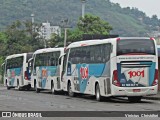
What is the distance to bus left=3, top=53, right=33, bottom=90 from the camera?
158 feet

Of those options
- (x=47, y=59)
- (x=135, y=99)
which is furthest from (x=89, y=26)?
(x=135, y=99)

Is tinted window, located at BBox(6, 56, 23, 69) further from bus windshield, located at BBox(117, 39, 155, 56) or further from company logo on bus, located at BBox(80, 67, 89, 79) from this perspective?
bus windshield, located at BBox(117, 39, 155, 56)

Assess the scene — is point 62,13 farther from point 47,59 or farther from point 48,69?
point 48,69

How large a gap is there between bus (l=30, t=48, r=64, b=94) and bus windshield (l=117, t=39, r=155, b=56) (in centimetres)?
1050

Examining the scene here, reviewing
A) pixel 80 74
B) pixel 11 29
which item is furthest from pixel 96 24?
pixel 80 74

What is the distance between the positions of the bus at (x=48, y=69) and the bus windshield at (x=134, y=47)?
10.5 m

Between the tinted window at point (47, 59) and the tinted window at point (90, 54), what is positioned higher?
the tinted window at point (90, 54)

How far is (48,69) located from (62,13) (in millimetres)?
138077

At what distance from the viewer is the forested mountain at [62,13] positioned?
16338cm

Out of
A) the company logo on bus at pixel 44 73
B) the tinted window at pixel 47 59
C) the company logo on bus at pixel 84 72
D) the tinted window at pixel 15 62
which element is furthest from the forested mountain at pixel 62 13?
the company logo on bus at pixel 84 72

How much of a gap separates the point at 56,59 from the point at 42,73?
13.3ft

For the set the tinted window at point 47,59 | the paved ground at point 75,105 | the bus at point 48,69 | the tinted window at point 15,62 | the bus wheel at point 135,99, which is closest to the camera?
the paved ground at point 75,105

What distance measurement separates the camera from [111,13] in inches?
7347

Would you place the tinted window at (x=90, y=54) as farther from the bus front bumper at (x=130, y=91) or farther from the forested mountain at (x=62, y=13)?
the forested mountain at (x=62, y=13)
